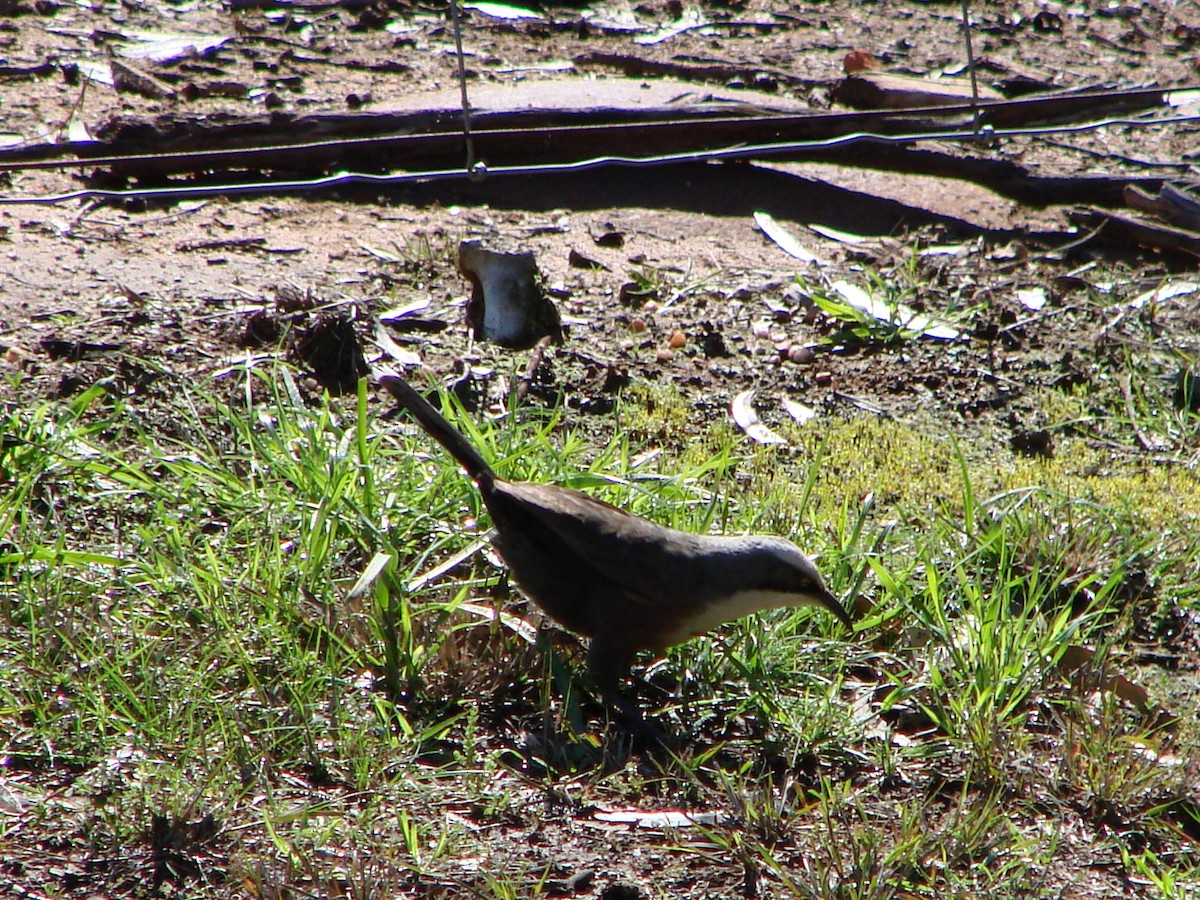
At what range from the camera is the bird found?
3.59m

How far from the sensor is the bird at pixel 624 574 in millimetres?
3594

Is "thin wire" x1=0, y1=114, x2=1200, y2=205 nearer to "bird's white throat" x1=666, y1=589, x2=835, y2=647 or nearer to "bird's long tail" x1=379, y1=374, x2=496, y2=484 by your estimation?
"bird's long tail" x1=379, y1=374, x2=496, y2=484

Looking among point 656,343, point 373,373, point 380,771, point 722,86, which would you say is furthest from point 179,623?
point 722,86

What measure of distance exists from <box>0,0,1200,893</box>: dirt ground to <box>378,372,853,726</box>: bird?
1412mm

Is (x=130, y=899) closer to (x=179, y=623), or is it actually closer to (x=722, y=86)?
(x=179, y=623)

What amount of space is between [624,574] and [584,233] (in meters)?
3.20

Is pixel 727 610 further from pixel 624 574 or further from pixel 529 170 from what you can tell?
pixel 529 170

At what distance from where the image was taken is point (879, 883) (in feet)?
9.49

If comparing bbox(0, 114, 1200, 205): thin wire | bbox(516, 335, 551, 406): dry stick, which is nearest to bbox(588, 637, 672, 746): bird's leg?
bbox(516, 335, 551, 406): dry stick

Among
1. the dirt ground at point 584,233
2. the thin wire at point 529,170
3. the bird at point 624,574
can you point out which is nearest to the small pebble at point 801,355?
the dirt ground at point 584,233

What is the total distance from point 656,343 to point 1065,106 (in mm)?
2913

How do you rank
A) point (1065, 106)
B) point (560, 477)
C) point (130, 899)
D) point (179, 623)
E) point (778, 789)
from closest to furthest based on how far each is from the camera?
point (130, 899) < point (778, 789) < point (179, 623) < point (560, 477) < point (1065, 106)

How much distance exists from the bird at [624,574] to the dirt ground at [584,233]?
1.41 meters

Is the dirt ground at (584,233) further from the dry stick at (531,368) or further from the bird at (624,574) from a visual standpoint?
the bird at (624,574)
